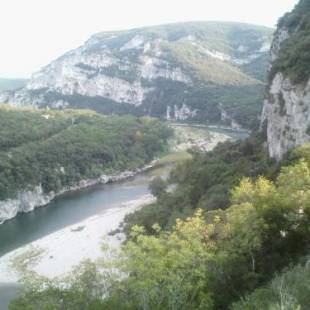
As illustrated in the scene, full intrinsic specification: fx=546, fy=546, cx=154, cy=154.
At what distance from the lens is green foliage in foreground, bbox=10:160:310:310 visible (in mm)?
20844

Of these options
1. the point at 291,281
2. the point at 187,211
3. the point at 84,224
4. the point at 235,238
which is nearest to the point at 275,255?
the point at 235,238

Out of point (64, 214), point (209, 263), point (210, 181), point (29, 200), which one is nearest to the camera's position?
point (209, 263)

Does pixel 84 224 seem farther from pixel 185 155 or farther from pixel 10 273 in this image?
pixel 185 155

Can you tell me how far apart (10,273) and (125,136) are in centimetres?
7244

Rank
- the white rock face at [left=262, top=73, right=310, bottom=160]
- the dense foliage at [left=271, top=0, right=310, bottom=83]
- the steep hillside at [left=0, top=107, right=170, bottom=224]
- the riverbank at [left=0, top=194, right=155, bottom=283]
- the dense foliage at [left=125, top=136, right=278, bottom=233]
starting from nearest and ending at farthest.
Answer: the white rock face at [left=262, top=73, right=310, bottom=160] → the dense foliage at [left=271, top=0, right=310, bottom=83] → the dense foliage at [left=125, top=136, right=278, bottom=233] → the riverbank at [left=0, top=194, right=155, bottom=283] → the steep hillside at [left=0, top=107, right=170, bottom=224]

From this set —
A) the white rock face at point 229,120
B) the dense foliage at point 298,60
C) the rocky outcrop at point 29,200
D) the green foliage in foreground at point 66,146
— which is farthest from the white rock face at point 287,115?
the white rock face at point 229,120

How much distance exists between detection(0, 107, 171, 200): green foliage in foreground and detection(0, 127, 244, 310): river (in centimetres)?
508

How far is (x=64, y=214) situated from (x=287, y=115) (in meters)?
38.1

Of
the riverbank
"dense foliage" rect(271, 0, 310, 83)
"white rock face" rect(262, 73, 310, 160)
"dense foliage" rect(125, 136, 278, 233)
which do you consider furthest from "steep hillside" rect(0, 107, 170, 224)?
"dense foliage" rect(271, 0, 310, 83)

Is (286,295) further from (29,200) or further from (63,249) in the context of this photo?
(29,200)

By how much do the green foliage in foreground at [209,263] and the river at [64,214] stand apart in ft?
85.3

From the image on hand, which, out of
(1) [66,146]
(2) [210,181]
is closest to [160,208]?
(2) [210,181]

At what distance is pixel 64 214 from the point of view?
76812 millimetres

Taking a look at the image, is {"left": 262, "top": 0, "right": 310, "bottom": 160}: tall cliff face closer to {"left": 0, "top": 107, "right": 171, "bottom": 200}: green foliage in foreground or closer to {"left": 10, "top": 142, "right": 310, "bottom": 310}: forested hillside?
{"left": 10, "top": 142, "right": 310, "bottom": 310}: forested hillside
